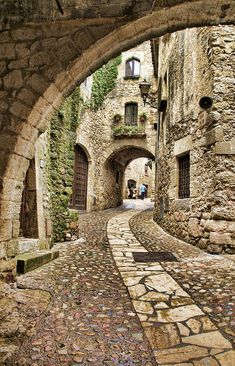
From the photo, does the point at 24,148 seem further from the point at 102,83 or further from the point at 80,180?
the point at 102,83

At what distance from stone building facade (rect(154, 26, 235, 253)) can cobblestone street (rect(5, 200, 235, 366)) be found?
42.5 inches

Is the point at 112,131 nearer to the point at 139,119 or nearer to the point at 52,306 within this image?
the point at 139,119

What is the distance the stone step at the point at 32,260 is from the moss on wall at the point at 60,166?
1257 millimetres

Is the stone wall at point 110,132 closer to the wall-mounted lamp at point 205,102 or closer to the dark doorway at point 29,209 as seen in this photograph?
the wall-mounted lamp at point 205,102

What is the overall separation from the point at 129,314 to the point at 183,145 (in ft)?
15.8

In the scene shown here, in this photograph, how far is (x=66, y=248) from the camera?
16.4ft

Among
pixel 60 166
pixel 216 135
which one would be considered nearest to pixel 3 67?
pixel 60 166

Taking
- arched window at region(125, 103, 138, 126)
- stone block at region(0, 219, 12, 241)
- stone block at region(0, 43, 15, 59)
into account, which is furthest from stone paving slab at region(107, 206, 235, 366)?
arched window at region(125, 103, 138, 126)

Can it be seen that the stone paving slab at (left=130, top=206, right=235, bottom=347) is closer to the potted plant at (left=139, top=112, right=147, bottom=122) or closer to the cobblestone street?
the cobblestone street

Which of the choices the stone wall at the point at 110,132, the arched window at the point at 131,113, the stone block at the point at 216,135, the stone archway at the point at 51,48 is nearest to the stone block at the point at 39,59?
the stone archway at the point at 51,48

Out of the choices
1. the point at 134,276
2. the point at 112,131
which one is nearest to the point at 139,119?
the point at 112,131

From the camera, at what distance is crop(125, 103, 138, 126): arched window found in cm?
1422

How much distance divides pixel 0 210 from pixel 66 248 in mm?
2808

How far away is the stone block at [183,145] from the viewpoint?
6.09 metres
